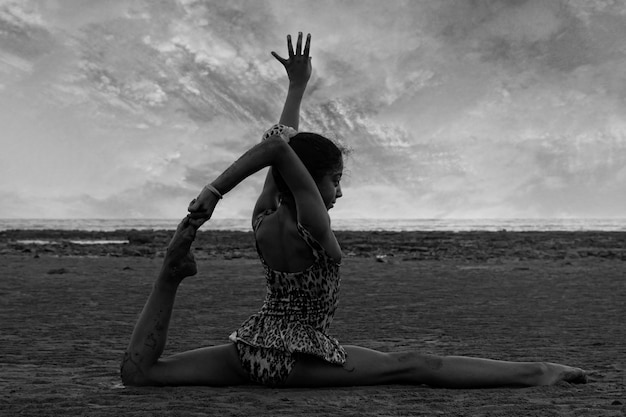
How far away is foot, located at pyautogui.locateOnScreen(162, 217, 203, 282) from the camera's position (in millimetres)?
4078

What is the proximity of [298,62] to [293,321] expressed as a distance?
5.83 ft

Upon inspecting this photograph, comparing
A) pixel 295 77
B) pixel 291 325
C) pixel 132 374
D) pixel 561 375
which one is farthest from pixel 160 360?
pixel 561 375

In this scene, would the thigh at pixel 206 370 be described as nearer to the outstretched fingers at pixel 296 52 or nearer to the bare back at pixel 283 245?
the bare back at pixel 283 245

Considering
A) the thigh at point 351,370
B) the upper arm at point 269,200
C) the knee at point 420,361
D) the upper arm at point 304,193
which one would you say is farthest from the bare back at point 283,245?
the knee at point 420,361

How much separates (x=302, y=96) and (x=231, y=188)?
1.24 meters

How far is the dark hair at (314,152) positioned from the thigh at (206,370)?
1.12 meters

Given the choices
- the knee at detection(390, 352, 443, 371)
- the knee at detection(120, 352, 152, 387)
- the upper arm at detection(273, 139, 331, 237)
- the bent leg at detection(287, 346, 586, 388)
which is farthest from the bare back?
the knee at detection(120, 352, 152, 387)

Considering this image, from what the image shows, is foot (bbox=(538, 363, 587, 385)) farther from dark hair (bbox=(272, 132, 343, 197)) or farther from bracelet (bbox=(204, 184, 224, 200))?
bracelet (bbox=(204, 184, 224, 200))

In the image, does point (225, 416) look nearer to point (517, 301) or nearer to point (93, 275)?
point (517, 301)

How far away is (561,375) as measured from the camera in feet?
14.6

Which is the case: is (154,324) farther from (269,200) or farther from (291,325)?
(269,200)

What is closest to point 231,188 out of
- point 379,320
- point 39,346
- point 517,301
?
point 39,346

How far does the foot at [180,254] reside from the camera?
4078 millimetres

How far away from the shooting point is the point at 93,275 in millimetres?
14320
